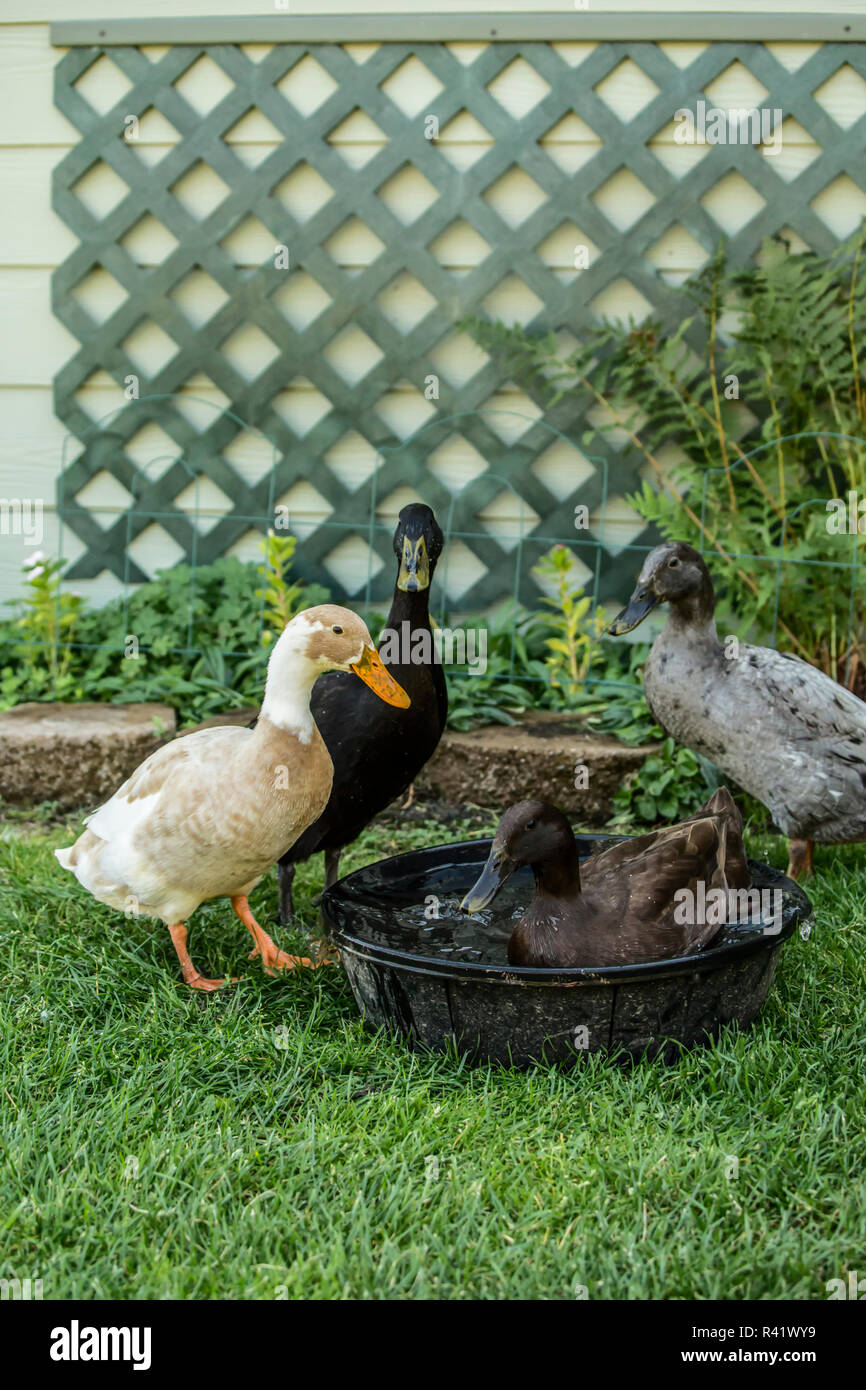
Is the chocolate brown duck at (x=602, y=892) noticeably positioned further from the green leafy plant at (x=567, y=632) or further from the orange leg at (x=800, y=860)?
the green leafy plant at (x=567, y=632)

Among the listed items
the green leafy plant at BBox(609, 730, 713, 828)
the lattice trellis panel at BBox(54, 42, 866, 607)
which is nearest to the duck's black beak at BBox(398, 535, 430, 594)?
the green leafy plant at BBox(609, 730, 713, 828)

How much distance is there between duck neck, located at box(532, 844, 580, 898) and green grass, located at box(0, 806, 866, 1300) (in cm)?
36

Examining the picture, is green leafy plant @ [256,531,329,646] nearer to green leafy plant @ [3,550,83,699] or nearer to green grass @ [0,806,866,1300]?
green leafy plant @ [3,550,83,699]

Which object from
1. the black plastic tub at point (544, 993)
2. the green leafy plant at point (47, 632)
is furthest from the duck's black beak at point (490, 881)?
the green leafy plant at point (47, 632)

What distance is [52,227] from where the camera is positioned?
4984 mm

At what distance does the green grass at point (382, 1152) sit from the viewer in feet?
6.26

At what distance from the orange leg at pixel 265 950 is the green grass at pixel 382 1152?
2.4 inches

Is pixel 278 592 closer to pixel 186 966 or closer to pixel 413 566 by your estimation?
pixel 413 566

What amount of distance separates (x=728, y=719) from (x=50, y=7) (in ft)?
12.9

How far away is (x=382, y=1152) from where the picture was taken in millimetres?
2217

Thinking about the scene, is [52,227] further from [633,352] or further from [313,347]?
[633,352]

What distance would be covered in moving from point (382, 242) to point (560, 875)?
3.15 metres

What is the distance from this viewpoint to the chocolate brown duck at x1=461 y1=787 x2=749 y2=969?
8.10 feet
